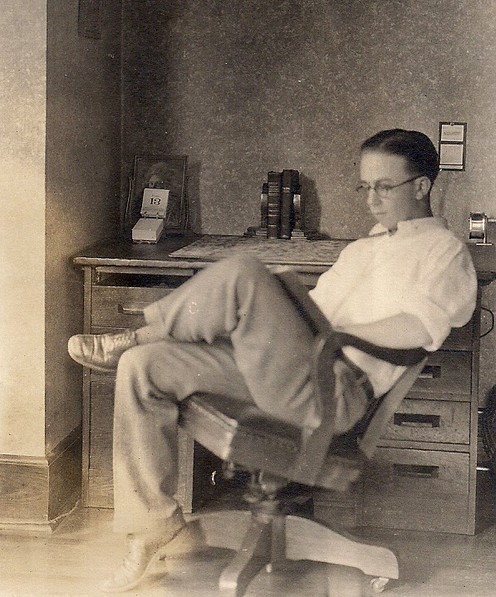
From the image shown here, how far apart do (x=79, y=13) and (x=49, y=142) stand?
1.26 ft

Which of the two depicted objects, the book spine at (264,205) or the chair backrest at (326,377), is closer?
the chair backrest at (326,377)

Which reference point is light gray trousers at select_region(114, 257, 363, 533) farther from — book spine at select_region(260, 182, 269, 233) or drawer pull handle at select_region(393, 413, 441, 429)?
book spine at select_region(260, 182, 269, 233)

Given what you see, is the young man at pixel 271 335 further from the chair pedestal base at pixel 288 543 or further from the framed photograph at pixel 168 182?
the framed photograph at pixel 168 182

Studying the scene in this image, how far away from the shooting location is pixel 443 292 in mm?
2254

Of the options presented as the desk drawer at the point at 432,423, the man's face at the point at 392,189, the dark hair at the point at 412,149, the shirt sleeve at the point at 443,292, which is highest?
the dark hair at the point at 412,149

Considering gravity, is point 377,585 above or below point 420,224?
below

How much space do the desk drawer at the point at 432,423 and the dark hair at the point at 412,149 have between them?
764 millimetres

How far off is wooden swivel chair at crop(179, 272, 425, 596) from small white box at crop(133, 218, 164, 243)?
747mm

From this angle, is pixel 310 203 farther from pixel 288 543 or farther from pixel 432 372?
pixel 288 543

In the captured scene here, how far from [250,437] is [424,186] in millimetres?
711

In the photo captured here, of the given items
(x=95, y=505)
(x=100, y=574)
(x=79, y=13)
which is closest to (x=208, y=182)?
(x=79, y=13)

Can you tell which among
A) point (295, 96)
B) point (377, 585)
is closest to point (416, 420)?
point (377, 585)

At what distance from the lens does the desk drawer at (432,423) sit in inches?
112

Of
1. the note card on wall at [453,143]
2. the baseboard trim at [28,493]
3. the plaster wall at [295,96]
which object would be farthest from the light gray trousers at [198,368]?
the note card on wall at [453,143]
